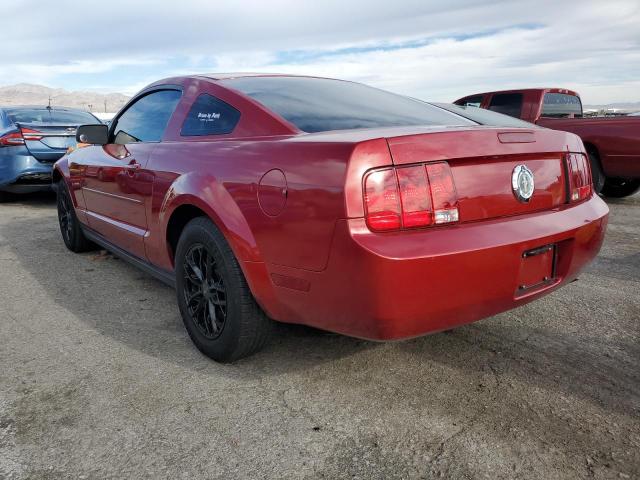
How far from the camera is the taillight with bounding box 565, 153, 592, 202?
2579mm

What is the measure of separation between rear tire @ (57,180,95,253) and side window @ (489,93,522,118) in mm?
6541

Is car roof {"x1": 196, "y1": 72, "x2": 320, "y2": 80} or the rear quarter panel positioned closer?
the rear quarter panel

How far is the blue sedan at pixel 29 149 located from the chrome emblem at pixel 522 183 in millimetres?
6908

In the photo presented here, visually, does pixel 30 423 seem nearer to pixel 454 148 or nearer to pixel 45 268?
pixel 454 148

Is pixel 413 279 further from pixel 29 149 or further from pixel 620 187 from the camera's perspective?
pixel 620 187

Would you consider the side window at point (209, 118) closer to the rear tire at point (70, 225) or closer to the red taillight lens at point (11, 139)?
the rear tire at point (70, 225)

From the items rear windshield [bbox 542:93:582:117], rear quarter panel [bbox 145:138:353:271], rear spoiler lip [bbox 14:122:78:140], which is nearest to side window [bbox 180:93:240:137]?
rear quarter panel [bbox 145:138:353:271]

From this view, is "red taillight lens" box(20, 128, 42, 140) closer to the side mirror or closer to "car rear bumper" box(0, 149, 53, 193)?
"car rear bumper" box(0, 149, 53, 193)

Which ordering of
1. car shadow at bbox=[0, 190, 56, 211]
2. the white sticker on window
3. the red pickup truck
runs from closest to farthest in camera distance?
the white sticker on window
the red pickup truck
car shadow at bbox=[0, 190, 56, 211]

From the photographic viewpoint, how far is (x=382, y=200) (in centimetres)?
200

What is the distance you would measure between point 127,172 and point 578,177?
2.61 m

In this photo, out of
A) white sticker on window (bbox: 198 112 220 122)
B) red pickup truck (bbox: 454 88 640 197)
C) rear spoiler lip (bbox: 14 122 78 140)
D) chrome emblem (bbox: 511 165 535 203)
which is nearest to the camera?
chrome emblem (bbox: 511 165 535 203)

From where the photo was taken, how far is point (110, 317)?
3.43m

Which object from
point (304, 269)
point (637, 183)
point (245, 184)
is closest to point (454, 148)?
point (304, 269)
